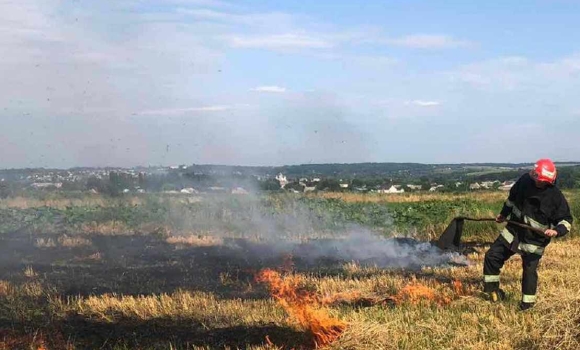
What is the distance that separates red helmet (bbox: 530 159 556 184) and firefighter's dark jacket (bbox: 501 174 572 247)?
18cm

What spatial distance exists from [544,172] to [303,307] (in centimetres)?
365

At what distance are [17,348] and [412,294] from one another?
5.36m

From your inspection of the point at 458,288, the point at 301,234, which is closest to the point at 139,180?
the point at 301,234

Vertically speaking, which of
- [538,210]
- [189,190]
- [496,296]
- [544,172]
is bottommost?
[496,296]

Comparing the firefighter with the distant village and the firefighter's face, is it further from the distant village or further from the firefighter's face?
the distant village

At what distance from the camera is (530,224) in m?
8.73

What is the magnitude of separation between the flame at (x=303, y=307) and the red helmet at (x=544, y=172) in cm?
339

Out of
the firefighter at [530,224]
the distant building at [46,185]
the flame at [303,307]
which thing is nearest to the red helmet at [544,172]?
the firefighter at [530,224]

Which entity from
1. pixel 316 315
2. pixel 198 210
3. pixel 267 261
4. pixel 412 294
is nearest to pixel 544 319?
pixel 316 315

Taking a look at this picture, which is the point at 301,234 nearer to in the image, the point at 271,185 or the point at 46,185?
the point at 271,185

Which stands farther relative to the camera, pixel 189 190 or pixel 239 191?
pixel 189 190

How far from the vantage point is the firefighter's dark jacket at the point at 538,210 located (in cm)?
853

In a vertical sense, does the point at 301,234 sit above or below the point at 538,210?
below

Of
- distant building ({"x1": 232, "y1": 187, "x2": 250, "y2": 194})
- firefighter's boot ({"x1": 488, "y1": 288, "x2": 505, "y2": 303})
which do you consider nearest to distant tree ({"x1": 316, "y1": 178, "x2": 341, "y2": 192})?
distant building ({"x1": 232, "y1": 187, "x2": 250, "y2": 194})
